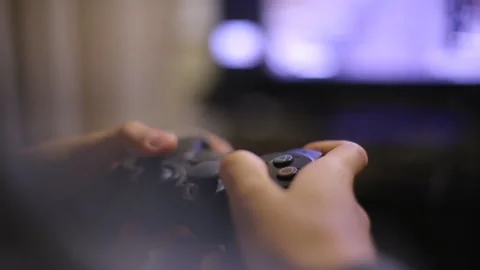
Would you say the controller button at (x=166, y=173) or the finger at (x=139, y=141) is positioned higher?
the finger at (x=139, y=141)

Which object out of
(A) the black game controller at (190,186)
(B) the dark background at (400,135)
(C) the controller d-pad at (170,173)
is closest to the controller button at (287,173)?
(A) the black game controller at (190,186)

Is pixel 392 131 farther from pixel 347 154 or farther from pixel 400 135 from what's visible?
pixel 347 154

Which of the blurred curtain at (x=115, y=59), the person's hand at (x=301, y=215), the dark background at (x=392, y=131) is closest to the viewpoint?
the person's hand at (x=301, y=215)

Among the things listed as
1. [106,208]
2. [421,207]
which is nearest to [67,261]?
[106,208]

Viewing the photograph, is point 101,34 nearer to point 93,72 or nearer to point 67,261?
point 93,72

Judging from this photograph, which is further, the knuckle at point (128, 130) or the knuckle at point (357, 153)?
the knuckle at point (128, 130)

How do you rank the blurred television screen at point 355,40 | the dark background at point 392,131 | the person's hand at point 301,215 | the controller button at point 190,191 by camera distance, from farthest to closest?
the blurred television screen at point 355,40, the dark background at point 392,131, the controller button at point 190,191, the person's hand at point 301,215

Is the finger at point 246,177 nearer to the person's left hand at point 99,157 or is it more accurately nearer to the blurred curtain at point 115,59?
the person's left hand at point 99,157

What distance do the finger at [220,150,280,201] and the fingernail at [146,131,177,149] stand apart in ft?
0.38

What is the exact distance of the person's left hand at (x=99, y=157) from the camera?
511 millimetres

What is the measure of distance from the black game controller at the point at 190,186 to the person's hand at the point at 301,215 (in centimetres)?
2

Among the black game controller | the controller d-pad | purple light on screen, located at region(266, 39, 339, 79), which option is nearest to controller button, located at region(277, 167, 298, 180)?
the black game controller

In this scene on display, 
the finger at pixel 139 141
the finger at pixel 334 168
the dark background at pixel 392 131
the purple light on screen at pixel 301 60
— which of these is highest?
the finger at pixel 334 168

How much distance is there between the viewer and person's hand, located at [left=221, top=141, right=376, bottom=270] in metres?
0.32
